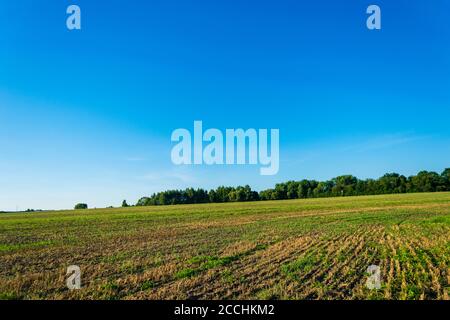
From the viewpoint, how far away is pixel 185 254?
52.0 feet
